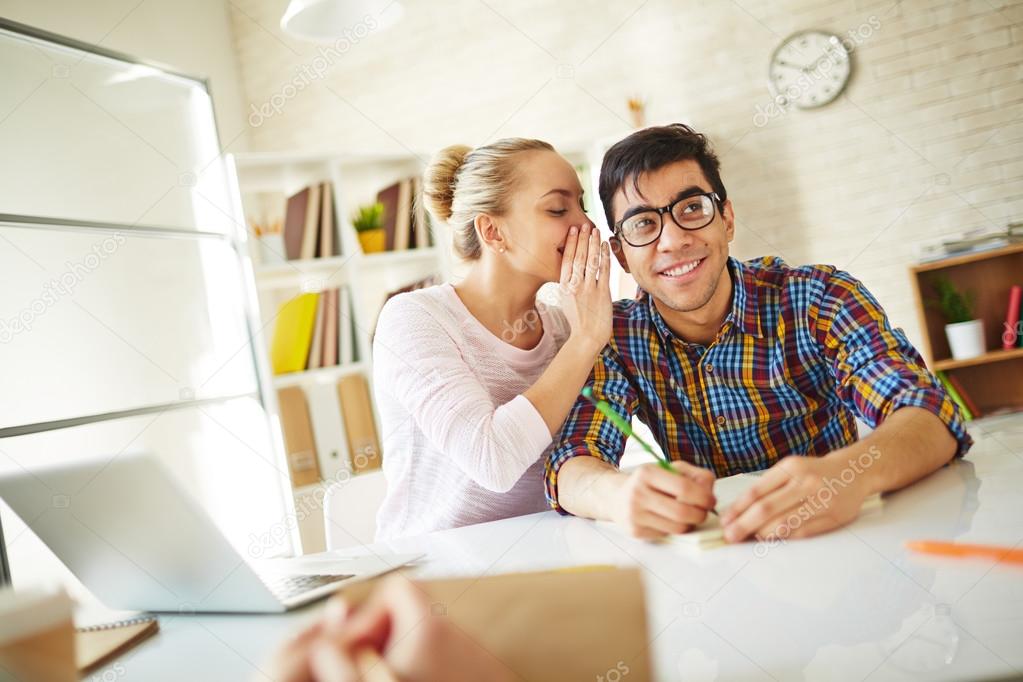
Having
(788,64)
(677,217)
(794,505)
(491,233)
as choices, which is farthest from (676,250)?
(788,64)

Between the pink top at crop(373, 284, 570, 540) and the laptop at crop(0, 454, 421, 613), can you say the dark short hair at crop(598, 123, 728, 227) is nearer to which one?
the pink top at crop(373, 284, 570, 540)

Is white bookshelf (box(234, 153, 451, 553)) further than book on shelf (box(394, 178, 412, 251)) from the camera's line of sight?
No

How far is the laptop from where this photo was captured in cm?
80

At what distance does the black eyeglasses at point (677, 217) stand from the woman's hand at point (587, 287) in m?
0.09

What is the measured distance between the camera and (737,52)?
12.0 feet

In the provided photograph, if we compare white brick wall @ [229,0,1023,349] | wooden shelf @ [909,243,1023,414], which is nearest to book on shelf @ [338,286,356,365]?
white brick wall @ [229,0,1023,349]

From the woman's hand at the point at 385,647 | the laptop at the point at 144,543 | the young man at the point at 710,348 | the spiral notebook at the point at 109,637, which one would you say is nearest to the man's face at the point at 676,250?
the young man at the point at 710,348

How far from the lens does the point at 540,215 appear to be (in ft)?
5.26

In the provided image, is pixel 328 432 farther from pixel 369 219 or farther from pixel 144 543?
pixel 144 543

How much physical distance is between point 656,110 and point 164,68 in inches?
84.9

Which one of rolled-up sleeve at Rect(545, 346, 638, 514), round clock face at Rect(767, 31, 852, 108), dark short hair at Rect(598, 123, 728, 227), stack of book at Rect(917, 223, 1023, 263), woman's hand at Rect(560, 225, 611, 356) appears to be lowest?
rolled-up sleeve at Rect(545, 346, 638, 514)

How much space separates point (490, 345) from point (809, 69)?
2.71m

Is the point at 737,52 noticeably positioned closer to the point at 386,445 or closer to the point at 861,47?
the point at 861,47

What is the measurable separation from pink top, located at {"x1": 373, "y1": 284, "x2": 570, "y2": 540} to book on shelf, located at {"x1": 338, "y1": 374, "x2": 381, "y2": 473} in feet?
6.18
